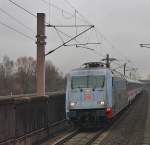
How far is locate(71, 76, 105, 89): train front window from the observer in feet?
76.8

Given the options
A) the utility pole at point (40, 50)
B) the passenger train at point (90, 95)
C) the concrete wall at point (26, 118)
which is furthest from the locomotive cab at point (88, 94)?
the utility pole at point (40, 50)

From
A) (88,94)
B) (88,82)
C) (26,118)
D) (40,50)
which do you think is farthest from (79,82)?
(26,118)

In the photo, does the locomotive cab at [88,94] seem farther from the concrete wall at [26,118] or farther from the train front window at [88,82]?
the concrete wall at [26,118]

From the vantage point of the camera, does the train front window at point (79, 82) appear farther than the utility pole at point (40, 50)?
No

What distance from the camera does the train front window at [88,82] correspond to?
23406mm

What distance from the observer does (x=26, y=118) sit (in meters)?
17.3

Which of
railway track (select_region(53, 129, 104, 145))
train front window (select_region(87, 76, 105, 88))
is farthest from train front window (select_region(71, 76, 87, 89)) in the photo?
railway track (select_region(53, 129, 104, 145))

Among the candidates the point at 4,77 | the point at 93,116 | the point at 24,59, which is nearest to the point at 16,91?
the point at 4,77

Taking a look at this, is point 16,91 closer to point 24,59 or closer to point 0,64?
point 0,64

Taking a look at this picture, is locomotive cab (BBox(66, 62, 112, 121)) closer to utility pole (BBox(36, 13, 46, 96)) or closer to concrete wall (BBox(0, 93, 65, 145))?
concrete wall (BBox(0, 93, 65, 145))

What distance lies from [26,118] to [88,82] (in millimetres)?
6791

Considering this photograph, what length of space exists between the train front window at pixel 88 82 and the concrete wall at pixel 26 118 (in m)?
1.36

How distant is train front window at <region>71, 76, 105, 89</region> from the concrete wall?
1.36 m

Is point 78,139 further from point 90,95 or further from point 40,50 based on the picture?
point 40,50
